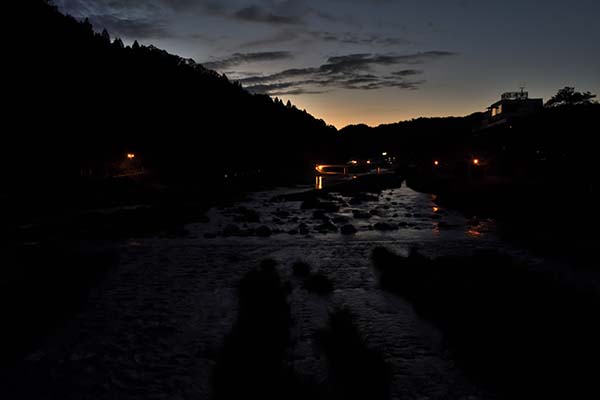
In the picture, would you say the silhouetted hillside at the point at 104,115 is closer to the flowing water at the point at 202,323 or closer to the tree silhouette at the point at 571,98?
the flowing water at the point at 202,323

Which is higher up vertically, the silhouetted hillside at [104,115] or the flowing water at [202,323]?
the silhouetted hillside at [104,115]

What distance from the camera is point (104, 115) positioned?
205 ft

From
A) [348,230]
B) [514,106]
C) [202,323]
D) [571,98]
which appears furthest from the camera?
[514,106]

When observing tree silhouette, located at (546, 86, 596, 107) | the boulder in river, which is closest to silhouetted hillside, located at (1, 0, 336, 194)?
the boulder in river

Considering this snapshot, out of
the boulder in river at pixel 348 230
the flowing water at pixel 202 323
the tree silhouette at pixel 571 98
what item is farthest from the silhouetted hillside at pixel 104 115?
the tree silhouette at pixel 571 98

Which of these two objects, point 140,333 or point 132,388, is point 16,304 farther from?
point 132,388

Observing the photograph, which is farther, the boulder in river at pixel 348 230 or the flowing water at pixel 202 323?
the boulder in river at pixel 348 230

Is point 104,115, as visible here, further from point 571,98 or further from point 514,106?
point 514,106

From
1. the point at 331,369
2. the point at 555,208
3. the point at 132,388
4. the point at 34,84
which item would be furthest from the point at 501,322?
the point at 34,84

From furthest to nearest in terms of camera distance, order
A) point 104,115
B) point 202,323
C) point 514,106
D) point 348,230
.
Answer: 1. point 514,106
2. point 104,115
3. point 348,230
4. point 202,323

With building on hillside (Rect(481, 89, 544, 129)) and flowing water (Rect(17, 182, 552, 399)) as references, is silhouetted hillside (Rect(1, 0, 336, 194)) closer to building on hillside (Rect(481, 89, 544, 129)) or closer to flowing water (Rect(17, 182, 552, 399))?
flowing water (Rect(17, 182, 552, 399))

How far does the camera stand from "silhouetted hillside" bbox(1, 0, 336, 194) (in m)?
48.4

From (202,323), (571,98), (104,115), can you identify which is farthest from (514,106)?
(202,323)

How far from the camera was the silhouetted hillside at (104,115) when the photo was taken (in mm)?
48406
